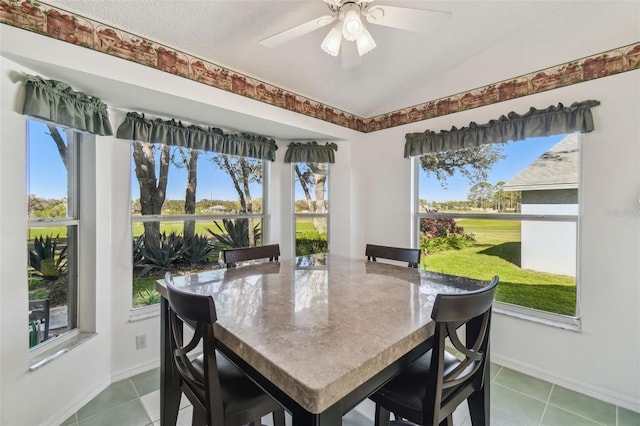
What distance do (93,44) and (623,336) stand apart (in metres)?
3.94

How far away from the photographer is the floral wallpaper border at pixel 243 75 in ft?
4.89

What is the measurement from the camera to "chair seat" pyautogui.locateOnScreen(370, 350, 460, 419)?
103 cm

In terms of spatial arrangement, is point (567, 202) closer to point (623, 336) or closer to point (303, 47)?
point (623, 336)

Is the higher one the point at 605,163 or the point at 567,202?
the point at 605,163

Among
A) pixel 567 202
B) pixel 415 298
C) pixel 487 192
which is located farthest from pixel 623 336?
pixel 415 298

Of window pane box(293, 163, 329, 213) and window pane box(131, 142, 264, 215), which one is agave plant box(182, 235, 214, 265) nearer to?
window pane box(131, 142, 264, 215)

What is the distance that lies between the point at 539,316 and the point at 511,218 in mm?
855

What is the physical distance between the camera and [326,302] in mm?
1190

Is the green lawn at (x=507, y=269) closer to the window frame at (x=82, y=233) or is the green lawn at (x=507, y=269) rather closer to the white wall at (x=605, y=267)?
the white wall at (x=605, y=267)

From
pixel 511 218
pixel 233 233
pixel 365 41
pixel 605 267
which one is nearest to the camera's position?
pixel 365 41

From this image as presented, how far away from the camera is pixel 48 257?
1.81 m

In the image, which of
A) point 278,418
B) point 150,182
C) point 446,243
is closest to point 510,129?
point 446,243

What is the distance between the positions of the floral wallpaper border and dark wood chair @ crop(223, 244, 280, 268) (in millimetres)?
1309

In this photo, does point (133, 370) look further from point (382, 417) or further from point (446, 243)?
point (446, 243)
